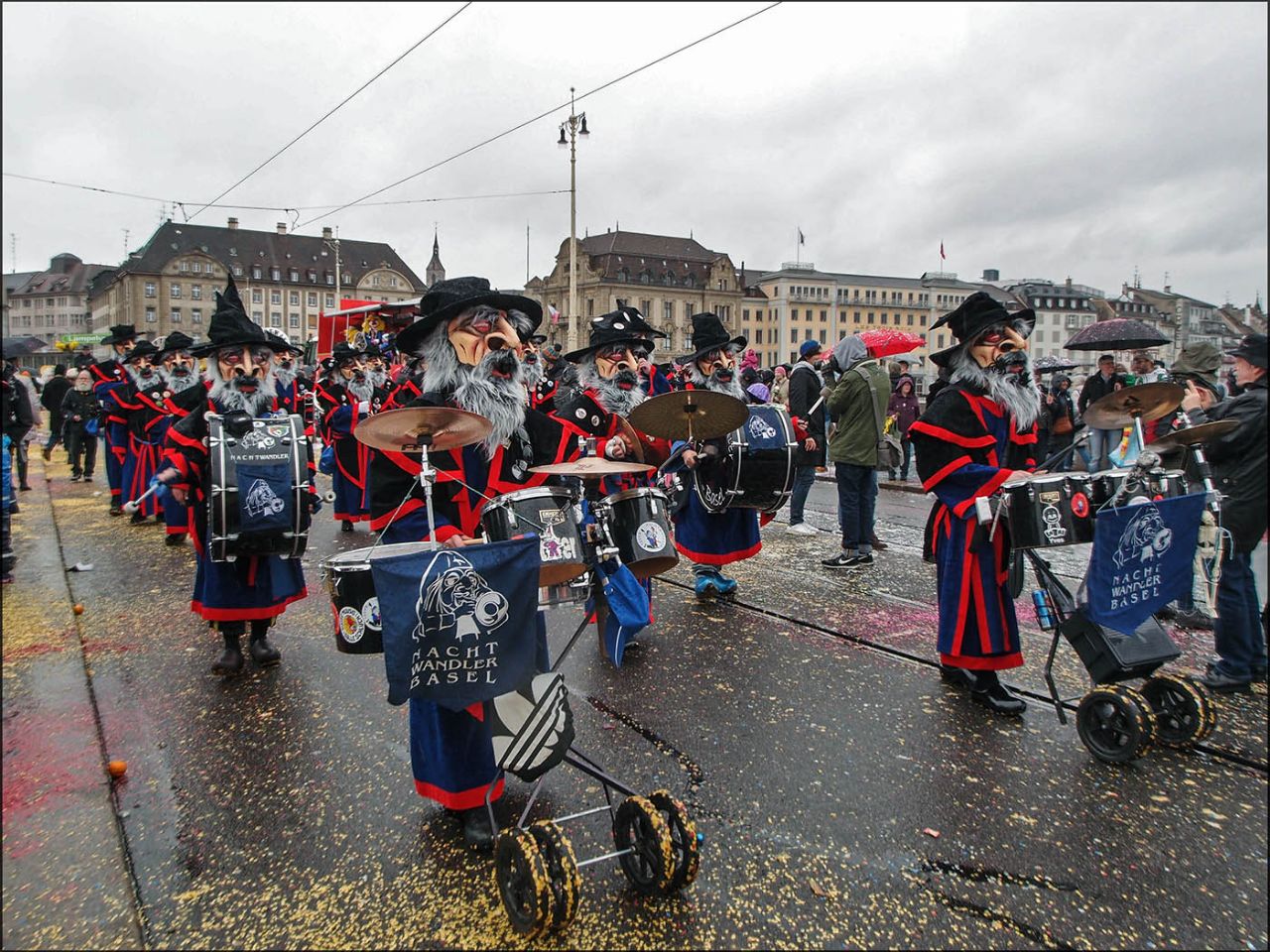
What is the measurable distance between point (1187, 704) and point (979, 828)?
1268 mm

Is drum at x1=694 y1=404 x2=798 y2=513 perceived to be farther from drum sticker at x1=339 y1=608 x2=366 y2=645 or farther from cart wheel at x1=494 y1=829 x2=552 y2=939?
cart wheel at x1=494 y1=829 x2=552 y2=939

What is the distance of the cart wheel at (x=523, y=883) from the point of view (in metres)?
2.44

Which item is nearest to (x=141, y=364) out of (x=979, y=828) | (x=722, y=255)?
(x=979, y=828)

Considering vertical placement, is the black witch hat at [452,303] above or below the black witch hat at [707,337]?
below

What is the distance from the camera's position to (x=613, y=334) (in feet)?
20.5

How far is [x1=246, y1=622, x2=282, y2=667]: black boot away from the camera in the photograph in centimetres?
509

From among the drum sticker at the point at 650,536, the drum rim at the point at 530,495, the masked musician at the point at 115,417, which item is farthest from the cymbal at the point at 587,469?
the masked musician at the point at 115,417

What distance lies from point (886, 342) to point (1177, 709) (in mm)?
5839

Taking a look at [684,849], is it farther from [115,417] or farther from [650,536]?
[115,417]

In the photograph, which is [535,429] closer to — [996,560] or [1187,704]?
[996,560]

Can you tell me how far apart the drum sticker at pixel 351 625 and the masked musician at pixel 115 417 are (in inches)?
Result: 341

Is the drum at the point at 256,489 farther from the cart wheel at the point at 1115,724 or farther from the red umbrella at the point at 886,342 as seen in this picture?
the red umbrella at the point at 886,342

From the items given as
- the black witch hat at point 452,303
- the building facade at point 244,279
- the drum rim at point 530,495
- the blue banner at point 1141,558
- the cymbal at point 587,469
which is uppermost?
the building facade at point 244,279

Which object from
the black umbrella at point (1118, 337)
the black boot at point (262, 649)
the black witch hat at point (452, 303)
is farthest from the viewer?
the black umbrella at point (1118, 337)
